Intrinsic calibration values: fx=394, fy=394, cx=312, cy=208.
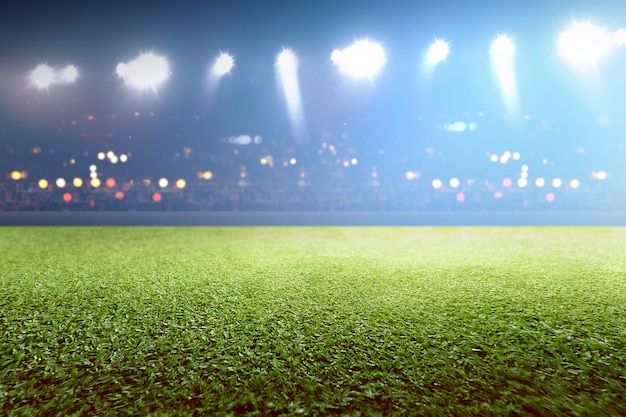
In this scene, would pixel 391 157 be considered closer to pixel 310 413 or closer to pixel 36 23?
pixel 36 23

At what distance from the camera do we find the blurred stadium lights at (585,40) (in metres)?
6.61

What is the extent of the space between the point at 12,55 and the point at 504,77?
977cm

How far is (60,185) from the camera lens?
970cm

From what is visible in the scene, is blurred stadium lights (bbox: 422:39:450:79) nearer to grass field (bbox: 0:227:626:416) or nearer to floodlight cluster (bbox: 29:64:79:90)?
grass field (bbox: 0:227:626:416)

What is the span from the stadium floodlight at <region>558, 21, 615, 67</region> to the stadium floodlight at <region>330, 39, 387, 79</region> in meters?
3.12

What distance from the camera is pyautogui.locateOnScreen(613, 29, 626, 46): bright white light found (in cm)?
674

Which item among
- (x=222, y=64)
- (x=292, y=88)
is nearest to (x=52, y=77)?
(x=222, y=64)

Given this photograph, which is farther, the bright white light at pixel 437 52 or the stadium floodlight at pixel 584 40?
the bright white light at pixel 437 52

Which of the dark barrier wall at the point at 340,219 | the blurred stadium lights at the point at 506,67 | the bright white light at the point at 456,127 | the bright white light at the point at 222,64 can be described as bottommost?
the dark barrier wall at the point at 340,219

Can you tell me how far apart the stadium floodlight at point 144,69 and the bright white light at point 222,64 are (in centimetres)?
97

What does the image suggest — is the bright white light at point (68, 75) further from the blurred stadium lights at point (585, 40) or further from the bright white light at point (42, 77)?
the blurred stadium lights at point (585, 40)

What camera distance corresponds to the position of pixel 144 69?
7727 millimetres

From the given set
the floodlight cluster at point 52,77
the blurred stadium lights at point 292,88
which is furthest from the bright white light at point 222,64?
the floodlight cluster at point 52,77

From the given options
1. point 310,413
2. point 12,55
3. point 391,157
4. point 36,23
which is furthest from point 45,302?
point 391,157
